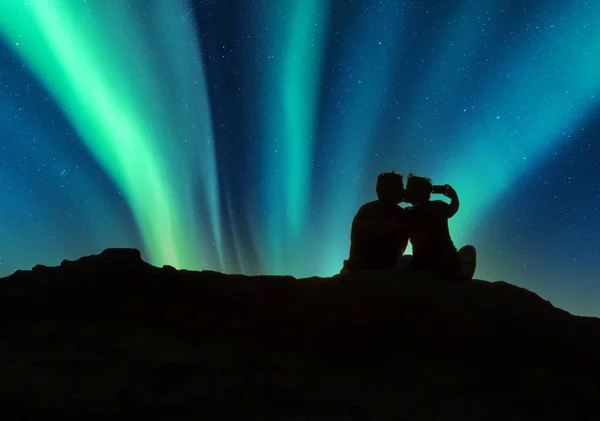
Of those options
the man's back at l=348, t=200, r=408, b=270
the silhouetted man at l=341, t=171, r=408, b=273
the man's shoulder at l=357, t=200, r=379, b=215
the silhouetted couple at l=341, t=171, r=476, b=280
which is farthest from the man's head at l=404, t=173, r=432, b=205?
the man's shoulder at l=357, t=200, r=379, b=215

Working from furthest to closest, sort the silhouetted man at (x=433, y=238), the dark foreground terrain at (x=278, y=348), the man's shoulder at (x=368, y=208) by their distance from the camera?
the man's shoulder at (x=368, y=208) < the silhouetted man at (x=433, y=238) < the dark foreground terrain at (x=278, y=348)

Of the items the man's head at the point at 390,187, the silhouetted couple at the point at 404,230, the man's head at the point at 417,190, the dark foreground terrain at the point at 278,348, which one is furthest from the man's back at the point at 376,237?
the dark foreground terrain at the point at 278,348

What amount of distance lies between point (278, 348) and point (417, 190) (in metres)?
2.90

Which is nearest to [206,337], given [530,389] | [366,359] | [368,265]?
[366,359]

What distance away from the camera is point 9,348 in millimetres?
3055

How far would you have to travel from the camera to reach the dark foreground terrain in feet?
8.66

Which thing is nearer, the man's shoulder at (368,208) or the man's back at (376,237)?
the man's back at (376,237)

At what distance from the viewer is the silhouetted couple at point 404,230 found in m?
4.97

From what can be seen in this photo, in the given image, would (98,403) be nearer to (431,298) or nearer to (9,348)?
(9,348)

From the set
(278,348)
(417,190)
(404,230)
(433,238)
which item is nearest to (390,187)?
(417,190)

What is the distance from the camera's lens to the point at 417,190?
5.26m

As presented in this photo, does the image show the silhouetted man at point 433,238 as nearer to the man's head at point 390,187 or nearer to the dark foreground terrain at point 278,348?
the man's head at point 390,187

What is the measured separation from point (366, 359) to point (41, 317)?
3.08 m

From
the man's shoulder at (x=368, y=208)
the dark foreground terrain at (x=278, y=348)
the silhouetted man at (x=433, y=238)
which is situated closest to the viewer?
the dark foreground terrain at (x=278, y=348)
